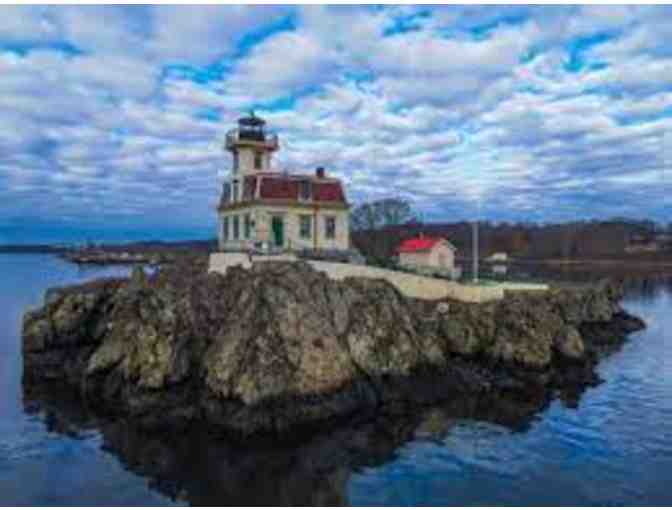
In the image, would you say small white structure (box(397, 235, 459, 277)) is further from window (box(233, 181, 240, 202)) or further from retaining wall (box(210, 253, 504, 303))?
window (box(233, 181, 240, 202))

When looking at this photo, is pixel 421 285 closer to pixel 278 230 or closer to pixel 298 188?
pixel 278 230

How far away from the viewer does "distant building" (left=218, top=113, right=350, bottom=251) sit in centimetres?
3522

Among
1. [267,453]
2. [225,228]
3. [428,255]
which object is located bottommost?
[267,453]

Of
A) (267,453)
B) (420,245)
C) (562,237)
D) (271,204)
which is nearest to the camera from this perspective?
(267,453)

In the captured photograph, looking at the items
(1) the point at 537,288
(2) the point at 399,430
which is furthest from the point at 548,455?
(1) the point at 537,288

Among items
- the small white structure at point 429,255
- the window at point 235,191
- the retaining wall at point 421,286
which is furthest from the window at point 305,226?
the small white structure at point 429,255

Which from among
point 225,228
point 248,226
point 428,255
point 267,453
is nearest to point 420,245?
point 428,255

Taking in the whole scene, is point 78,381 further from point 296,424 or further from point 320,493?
point 320,493

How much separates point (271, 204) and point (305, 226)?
2.44 m

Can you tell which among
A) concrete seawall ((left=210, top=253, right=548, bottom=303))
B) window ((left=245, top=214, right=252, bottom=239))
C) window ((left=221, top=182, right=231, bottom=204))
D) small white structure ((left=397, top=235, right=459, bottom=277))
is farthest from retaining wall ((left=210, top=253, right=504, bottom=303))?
window ((left=221, top=182, right=231, bottom=204))

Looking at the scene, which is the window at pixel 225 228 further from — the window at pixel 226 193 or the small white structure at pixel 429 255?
the small white structure at pixel 429 255

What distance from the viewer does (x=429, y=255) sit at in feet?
123

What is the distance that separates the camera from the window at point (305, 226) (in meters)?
36.2

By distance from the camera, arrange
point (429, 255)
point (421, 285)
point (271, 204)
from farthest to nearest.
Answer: point (429, 255), point (271, 204), point (421, 285)
